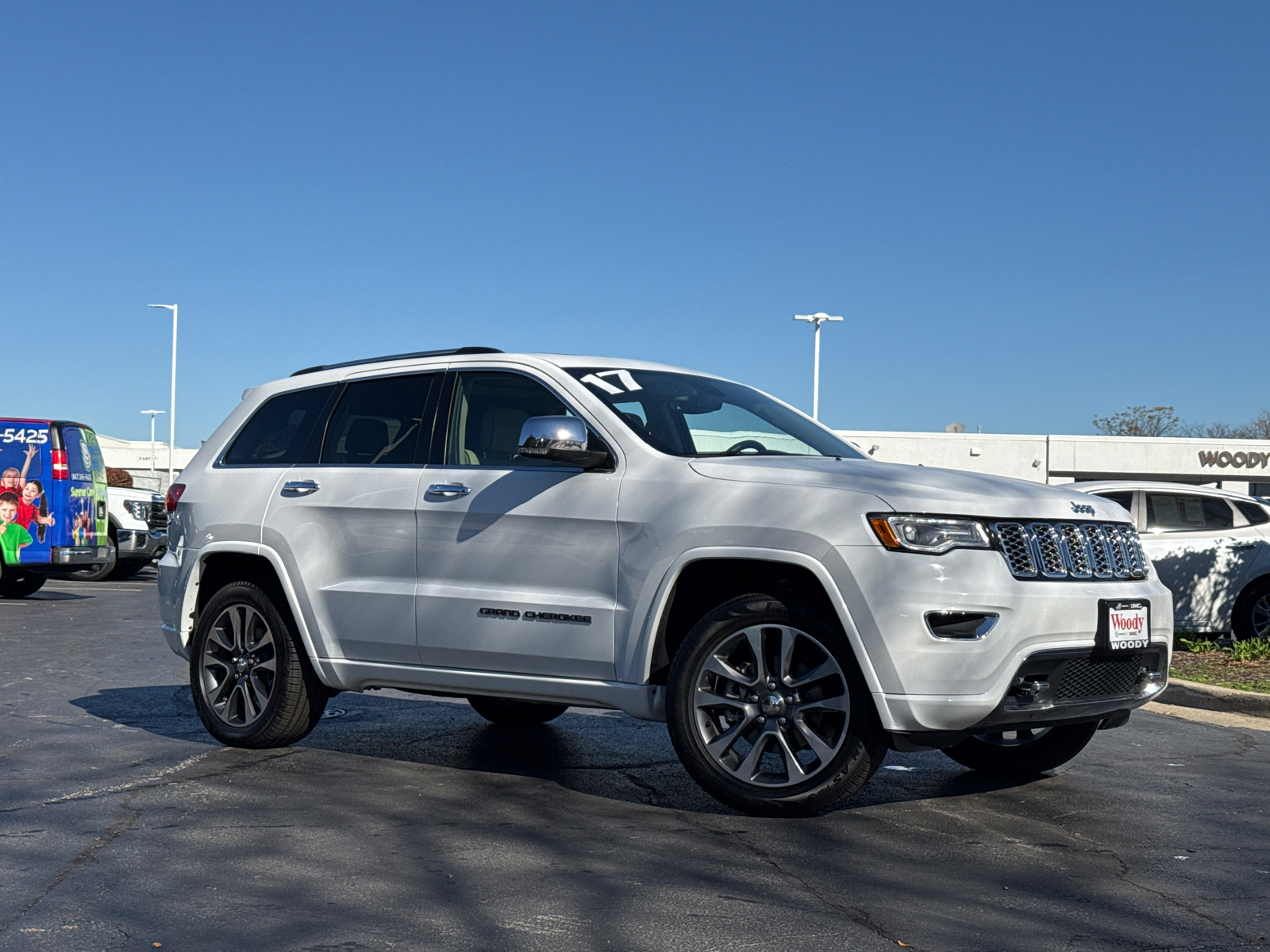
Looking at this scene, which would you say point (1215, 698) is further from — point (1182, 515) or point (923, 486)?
point (923, 486)

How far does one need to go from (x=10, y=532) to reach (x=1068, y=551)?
1491 centimetres

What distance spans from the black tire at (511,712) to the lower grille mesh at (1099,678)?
3.34 m

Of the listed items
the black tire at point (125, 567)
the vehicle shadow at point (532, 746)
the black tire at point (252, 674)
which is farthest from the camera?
the black tire at point (125, 567)

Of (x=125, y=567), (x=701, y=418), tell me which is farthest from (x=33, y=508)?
(x=701, y=418)

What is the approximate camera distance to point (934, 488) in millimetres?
5234

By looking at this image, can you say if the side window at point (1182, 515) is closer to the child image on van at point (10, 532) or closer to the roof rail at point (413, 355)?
the roof rail at point (413, 355)

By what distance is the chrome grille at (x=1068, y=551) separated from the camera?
206 inches

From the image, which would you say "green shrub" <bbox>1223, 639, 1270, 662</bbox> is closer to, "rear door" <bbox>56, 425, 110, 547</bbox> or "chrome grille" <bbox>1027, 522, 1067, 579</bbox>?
Answer: "chrome grille" <bbox>1027, 522, 1067, 579</bbox>

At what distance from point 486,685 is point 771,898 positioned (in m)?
2.11

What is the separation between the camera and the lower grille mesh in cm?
532

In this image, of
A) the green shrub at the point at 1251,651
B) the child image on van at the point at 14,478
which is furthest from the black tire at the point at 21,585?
the green shrub at the point at 1251,651

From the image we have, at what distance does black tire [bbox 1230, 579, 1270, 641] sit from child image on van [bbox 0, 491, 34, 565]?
13.5 metres

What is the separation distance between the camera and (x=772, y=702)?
5.42 metres

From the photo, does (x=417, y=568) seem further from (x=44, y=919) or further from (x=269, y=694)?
(x=44, y=919)
